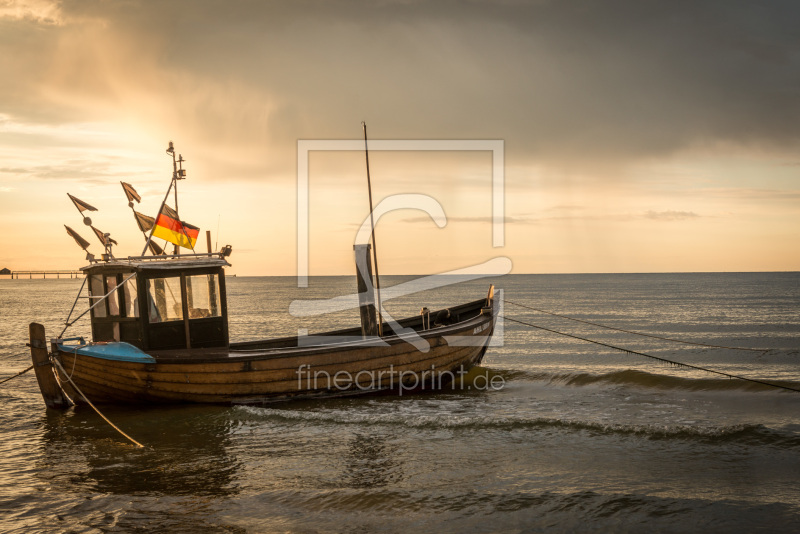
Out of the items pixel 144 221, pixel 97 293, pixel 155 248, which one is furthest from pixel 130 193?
pixel 97 293

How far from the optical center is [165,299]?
518 inches

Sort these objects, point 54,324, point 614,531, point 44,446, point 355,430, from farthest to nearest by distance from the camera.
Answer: point 54,324
point 355,430
point 44,446
point 614,531

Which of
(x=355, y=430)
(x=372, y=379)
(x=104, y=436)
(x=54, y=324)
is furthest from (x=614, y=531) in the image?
(x=54, y=324)

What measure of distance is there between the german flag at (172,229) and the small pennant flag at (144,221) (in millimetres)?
563

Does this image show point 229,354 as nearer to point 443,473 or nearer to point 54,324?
point 443,473

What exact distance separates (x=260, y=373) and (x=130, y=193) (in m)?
5.07

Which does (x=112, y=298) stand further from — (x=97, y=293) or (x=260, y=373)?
(x=260, y=373)

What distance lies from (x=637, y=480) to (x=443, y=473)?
117 inches

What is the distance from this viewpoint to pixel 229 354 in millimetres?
13016

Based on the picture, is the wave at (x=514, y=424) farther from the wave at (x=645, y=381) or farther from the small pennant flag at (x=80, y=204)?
the small pennant flag at (x=80, y=204)

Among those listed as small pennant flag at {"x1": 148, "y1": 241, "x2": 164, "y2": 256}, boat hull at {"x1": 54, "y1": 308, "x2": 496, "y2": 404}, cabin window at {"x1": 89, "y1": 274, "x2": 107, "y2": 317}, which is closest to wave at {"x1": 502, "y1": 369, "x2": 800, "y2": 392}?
boat hull at {"x1": 54, "y1": 308, "x2": 496, "y2": 404}

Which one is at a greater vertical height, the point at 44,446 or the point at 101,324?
the point at 101,324

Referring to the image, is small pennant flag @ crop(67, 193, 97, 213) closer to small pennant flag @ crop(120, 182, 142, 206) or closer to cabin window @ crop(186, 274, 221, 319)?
small pennant flag @ crop(120, 182, 142, 206)

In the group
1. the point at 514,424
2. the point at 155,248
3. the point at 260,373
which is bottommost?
the point at 514,424
